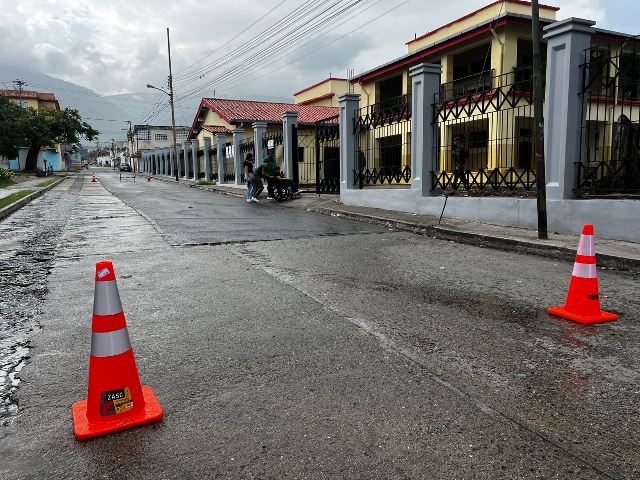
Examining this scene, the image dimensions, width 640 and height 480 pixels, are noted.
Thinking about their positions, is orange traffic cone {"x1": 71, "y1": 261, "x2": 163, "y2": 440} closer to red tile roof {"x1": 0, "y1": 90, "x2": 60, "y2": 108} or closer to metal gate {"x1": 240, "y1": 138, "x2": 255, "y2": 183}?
metal gate {"x1": 240, "y1": 138, "x2": 255, "y2": 183}

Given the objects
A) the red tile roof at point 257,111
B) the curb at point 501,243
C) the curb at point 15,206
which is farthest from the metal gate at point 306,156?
the curb at point 501,243

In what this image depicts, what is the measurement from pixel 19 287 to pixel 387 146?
10.4 metres

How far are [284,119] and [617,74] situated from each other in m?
13.7

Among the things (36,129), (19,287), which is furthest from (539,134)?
(36,129)

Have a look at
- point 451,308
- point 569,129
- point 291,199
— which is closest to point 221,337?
point 451,308

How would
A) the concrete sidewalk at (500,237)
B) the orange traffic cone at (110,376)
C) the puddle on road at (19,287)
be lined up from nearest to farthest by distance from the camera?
the orange traffic cone at (110,376)
the puddle on road at (19,287)
the concrete sidewalk at (500,237)

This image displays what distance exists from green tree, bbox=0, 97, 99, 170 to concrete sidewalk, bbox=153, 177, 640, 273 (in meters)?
36.4

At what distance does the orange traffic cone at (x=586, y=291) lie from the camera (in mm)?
4188

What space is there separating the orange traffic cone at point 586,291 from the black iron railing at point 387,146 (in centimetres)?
824

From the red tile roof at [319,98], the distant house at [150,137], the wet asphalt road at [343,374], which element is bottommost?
the wet asphalt road at [343,374]

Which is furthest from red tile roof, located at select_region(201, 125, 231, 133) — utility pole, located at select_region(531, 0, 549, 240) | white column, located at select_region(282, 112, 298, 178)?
utility pole, located at select_region(531, 0, 549, 240)

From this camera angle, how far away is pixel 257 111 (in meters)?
32.8

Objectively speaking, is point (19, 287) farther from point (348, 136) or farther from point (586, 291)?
point (348, 136)

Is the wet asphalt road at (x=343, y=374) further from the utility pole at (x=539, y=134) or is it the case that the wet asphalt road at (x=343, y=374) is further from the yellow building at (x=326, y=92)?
the yellow building at (x=326, y=92)
